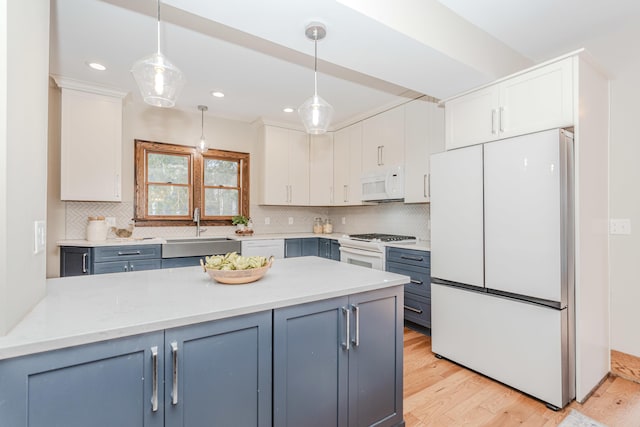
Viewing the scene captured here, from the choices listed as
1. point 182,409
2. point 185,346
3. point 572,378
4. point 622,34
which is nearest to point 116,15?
point 185,346

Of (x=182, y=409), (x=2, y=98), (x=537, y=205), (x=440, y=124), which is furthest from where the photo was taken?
(x=440, y=124)

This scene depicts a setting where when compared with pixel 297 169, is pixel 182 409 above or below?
below

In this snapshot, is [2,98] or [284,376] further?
[284,376]

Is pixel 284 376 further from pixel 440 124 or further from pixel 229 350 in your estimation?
pixel 440 124

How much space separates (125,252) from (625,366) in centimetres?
433

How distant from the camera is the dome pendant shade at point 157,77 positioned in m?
1.47

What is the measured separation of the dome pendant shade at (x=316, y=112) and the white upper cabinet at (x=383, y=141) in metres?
1.89

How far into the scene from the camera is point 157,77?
1.49 meters

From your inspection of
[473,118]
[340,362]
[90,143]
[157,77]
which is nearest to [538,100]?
[473,118]

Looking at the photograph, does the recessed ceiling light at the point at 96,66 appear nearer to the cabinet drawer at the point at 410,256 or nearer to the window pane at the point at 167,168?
the window pane at the point at 167,168

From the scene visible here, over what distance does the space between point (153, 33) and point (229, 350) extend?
229 cm

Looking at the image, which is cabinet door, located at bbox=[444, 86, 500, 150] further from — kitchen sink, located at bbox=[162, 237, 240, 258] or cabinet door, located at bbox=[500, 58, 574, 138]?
kitchen sink, located at bbox=[162, 237, 240, 258]

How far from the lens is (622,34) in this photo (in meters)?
2.38

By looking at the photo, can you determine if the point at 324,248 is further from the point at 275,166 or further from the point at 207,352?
the point at 207,352
